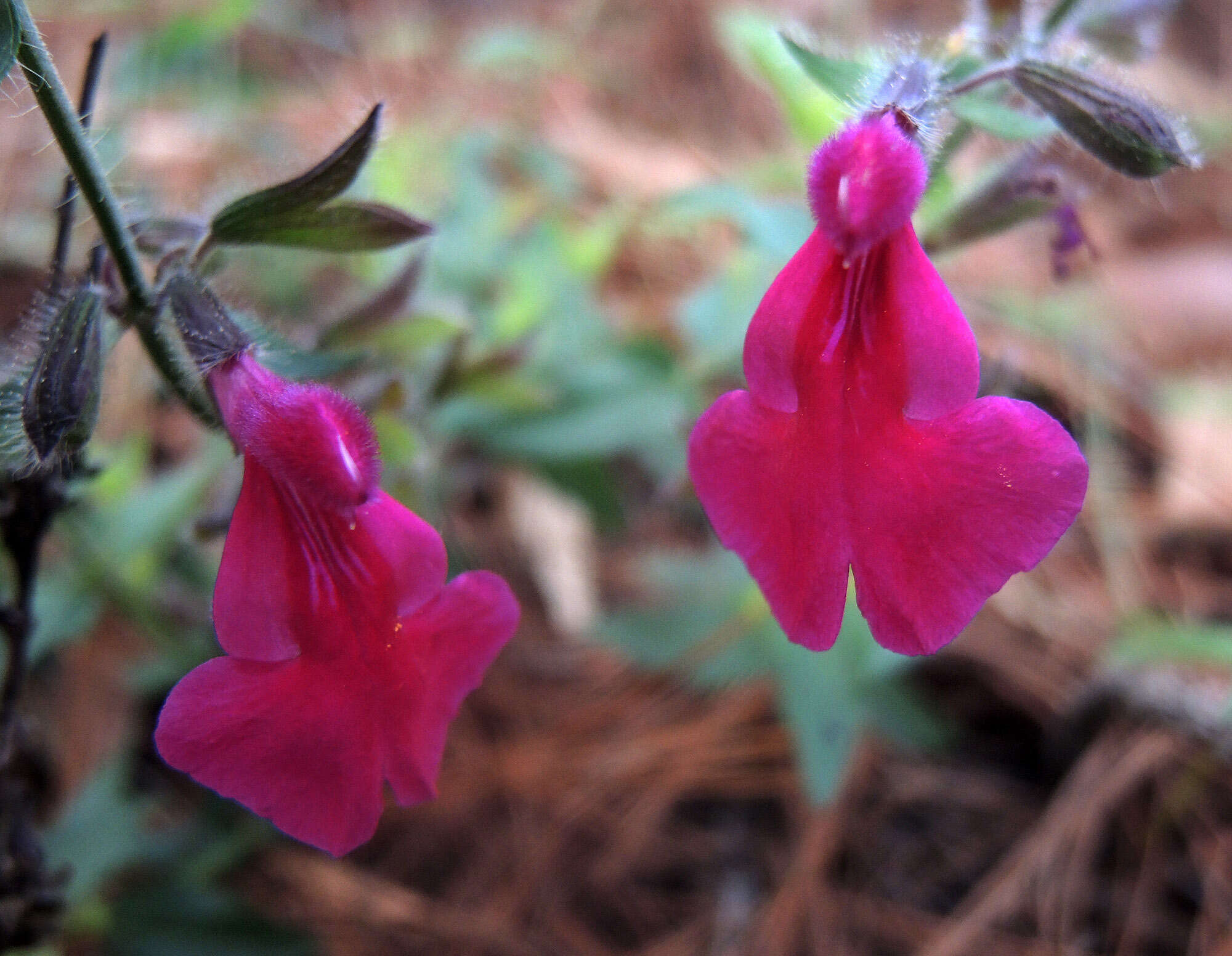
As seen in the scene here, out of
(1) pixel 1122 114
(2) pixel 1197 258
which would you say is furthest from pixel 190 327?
(2) pixel 1197 258

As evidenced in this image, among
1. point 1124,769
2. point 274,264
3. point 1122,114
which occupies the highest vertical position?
point 274,264

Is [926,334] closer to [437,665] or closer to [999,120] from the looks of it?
[999,120]

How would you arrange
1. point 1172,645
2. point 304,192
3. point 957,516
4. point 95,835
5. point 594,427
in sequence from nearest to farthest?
point 957,516 → point 304,192 → point 95,835 → point 1172,645 → point 594,427

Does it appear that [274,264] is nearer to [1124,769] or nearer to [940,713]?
[940,713]

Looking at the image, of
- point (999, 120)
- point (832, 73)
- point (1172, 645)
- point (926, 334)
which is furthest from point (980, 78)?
point (1172, 645)

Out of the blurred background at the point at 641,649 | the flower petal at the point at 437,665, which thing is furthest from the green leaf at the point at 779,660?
the flower petal at the point at 437,665

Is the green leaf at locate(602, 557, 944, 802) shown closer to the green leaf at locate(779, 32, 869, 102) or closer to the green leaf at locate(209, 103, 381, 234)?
the green leaf at locate(779, 32, 869, 102)
